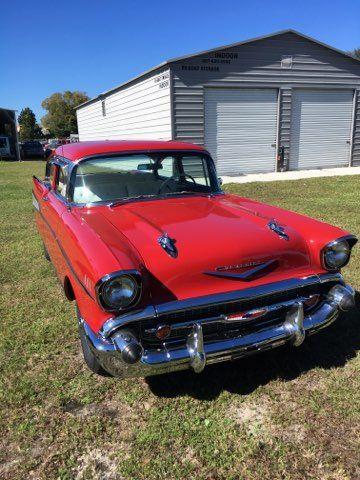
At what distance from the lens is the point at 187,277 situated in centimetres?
251

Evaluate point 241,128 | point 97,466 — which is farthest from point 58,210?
point 241,128

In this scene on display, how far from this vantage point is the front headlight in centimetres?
227

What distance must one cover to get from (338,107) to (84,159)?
514 inches

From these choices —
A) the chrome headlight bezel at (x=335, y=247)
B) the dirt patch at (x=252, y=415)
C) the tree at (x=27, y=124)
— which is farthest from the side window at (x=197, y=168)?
the tree at (x=27, y=124)

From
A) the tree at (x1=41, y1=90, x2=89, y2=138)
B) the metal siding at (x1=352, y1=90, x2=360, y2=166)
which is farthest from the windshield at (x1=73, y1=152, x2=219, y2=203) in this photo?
the tree at (x1=41, y1=90, x2=89, y2=138)

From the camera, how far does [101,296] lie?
89.8 inches

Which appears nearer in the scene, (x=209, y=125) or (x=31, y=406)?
(x=31, y=406)

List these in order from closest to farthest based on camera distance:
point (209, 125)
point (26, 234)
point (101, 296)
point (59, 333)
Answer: point (101, 296) < point (59, 333) < point (26, 234) < point (209, 125)

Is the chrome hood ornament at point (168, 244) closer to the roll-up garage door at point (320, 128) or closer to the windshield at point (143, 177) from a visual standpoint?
the windshield at point (143, 177)

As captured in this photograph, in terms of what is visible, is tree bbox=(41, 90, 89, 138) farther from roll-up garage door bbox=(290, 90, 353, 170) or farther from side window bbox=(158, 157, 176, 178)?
side window bbox=(158, 157, 176, 178)

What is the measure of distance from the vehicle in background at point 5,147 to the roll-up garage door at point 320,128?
75.6ft

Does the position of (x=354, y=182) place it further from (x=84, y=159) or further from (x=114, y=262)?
(x=114, y=262)

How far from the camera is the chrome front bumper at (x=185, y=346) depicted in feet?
7.63

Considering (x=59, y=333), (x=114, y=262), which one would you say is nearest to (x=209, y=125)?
(x=59, y=333)
